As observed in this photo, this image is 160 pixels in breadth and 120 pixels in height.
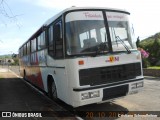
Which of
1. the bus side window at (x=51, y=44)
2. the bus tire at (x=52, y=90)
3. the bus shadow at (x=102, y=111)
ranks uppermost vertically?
the bus side window at (x=51, y=44)

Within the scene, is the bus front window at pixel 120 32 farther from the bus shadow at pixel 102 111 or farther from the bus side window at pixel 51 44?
the bus side window at pixel 51 44

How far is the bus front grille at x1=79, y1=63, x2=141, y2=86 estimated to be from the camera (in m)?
7.99

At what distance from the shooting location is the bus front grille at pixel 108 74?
315 inches

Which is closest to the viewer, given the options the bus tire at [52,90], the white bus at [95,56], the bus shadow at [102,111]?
the white bus at [95,56]

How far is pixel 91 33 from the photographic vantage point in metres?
8.38

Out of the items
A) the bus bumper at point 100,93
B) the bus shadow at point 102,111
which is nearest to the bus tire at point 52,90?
the bus shadow at point 102,111

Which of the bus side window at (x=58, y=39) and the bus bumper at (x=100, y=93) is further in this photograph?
the bus side window at (x=58, y=39)

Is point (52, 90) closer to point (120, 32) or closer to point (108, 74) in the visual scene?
point (108, 74)

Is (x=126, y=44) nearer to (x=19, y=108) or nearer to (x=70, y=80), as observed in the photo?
(x=70, y=80)

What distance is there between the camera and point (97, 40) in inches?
334

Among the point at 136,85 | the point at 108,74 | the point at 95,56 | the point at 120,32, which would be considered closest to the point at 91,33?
the point at 95,56

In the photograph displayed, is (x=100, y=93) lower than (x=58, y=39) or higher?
lower

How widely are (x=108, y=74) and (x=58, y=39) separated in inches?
78.1

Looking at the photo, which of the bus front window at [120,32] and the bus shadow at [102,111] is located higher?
the bus front window at [120,32]
